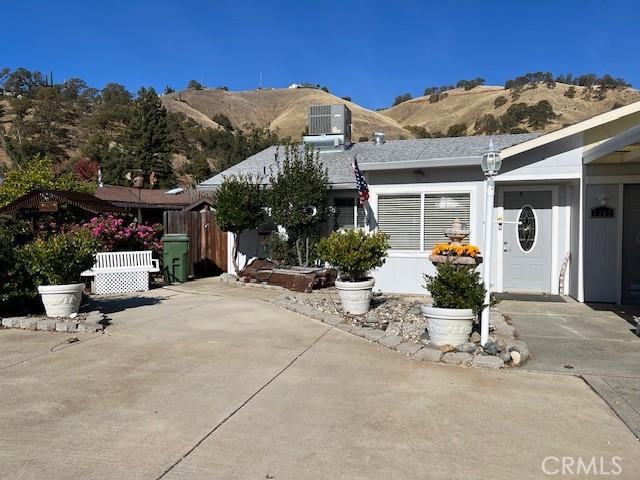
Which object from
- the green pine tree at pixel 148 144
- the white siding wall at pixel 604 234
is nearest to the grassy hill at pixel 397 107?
the green pine tree at pixel 148 144

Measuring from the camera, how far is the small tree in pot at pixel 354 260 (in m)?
8.31

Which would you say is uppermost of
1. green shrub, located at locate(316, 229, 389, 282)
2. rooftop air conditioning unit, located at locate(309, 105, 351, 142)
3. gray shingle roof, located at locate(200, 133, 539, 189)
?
rooftop air conditioning unit, located at locate(309, 105, 351, 142)

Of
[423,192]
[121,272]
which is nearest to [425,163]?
[423,192]

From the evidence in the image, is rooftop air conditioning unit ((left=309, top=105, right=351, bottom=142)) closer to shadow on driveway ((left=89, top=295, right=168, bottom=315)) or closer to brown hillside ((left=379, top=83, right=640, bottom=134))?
shadow on driveway ((left=89, top=295, right=168, bottom=315))

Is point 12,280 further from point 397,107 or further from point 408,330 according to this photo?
point 397,107

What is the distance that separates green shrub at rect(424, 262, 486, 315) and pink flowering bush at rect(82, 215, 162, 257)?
8.26m

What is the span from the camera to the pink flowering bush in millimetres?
12052

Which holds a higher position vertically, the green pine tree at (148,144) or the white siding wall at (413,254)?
the green pine tree at (148,144)

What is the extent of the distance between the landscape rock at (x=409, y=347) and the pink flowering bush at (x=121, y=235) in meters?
7.97

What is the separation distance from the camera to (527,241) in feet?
35.5

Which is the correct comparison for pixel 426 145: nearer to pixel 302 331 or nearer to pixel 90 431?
pixel 302 331

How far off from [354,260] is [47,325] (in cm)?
481

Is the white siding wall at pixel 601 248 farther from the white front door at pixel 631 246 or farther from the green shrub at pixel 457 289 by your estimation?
the green shrub at pixel 457 289

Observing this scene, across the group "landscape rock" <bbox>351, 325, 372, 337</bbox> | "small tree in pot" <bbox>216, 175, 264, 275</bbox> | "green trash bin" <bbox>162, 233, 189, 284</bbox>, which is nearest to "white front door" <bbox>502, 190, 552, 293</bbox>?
"landscape rock" <bbox>351, 325, 372, 337</bbox>
